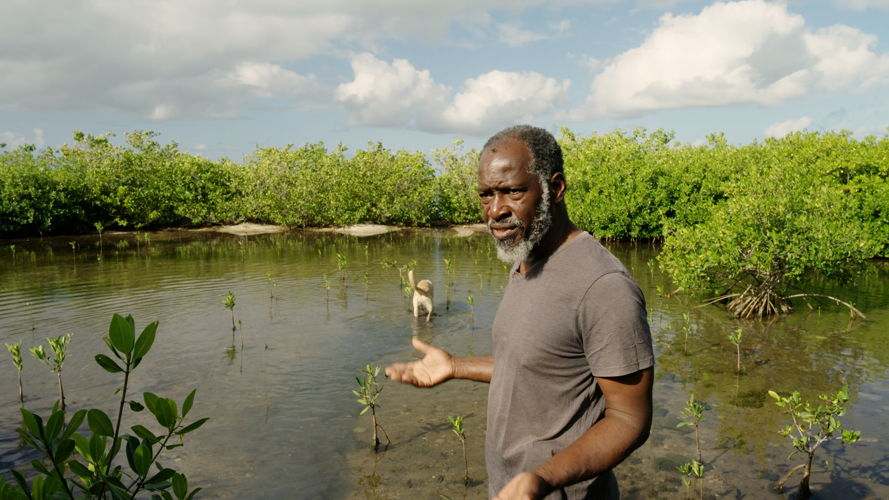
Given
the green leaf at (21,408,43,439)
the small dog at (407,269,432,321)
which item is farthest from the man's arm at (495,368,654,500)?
the small dog at (407,269,432,321)

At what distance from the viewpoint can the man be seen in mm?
2043

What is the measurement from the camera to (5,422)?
26.4 feet

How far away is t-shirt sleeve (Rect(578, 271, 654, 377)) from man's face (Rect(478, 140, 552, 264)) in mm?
392

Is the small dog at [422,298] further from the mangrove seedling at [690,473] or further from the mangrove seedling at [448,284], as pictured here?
the mangrove seedling at [690,473]

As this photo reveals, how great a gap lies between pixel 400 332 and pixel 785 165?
16572 millimetres

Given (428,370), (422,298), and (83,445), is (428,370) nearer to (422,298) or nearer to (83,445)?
(83,445)

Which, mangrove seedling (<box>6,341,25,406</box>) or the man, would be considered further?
mangrove seedling (<box>6,341,25,406</box>)

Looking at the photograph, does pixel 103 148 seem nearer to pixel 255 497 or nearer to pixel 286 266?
pixel 286 266

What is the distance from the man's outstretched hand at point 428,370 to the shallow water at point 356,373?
12.8 feet

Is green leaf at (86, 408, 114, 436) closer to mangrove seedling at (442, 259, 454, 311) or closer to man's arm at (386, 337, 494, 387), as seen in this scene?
man's arm at (386, 337, 494, 387)

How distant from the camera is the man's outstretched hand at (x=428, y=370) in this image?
293cm

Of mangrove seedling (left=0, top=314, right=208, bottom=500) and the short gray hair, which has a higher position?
the short gray hair

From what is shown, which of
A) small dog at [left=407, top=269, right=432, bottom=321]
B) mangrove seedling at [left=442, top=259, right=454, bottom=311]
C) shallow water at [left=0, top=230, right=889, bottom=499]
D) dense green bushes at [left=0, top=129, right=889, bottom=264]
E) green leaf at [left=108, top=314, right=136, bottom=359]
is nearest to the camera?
green leaf at [left=108, top=314, right=136, bottom=359]

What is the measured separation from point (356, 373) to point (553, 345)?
27.0 ft
